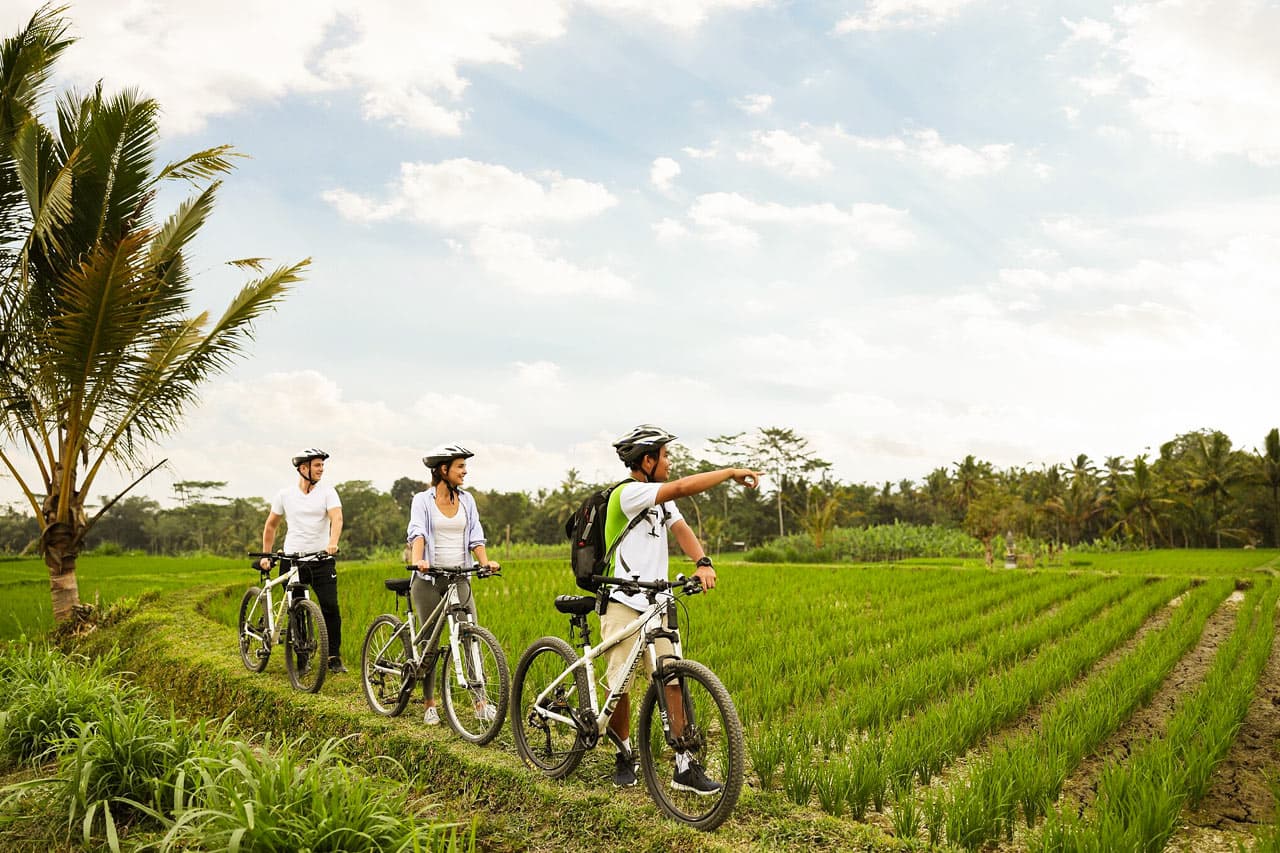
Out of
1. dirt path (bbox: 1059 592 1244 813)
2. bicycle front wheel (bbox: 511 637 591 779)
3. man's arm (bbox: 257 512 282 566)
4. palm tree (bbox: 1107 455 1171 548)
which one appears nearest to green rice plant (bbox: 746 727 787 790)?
bicycle front wheel (bbox: 511 637 591 779)

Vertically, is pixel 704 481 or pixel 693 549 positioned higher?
pixel 704 481

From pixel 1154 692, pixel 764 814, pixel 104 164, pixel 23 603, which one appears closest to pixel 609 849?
pixel 764 814

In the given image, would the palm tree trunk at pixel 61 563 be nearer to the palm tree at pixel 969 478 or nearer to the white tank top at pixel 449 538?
the white tank top at pixel 449 538

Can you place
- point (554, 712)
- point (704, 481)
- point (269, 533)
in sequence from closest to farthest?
point (704, 481), point (554, 712), point (269, 533)

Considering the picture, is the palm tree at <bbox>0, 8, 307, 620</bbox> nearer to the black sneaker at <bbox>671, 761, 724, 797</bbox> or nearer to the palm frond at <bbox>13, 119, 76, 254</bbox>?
the palm frond at <bbox>13, 119, 76, 254</bbox>

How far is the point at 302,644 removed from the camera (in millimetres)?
5887

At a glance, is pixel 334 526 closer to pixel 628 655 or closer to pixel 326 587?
pixel 326 587

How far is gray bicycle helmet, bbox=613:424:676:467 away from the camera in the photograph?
11.1 ft

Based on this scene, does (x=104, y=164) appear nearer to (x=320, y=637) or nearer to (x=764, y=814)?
(x=320, y=637)

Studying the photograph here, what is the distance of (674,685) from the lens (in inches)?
131

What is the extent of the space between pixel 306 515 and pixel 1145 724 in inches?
247

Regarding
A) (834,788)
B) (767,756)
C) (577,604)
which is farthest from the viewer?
(767,756)

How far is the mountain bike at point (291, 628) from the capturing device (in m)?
5.73

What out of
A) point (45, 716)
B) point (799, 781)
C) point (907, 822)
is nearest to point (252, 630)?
point (45, 716)
